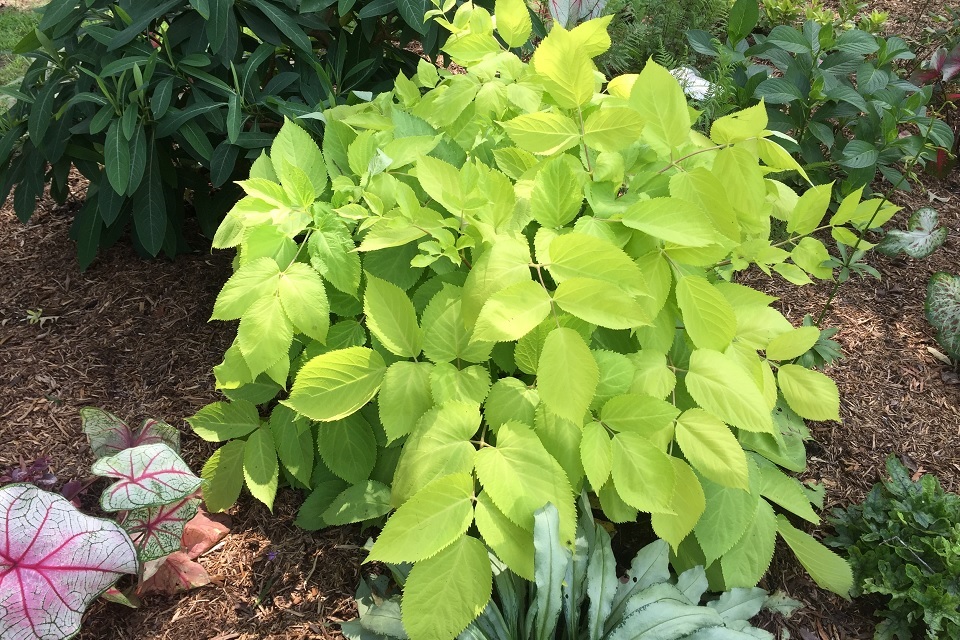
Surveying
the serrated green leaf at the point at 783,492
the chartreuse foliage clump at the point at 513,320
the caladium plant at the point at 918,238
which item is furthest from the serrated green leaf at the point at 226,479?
the caladium plant at the point at 918,238

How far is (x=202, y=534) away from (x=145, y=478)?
14.4 inches

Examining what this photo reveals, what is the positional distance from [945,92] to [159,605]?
158 inches

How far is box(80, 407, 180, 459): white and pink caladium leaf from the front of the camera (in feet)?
5.49

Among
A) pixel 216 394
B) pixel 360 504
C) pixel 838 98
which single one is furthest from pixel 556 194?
pixel 838 98

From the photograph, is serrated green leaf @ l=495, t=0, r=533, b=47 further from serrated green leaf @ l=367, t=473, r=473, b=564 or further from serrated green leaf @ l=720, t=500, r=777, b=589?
serrated green leaf @ l=720, t=500, r=777, b=589

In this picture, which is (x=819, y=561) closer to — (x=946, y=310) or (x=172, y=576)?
(x=946, y=310)

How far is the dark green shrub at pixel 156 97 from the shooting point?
2039mm

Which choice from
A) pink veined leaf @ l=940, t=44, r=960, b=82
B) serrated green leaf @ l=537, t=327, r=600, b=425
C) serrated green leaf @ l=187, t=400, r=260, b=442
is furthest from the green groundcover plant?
pink veined leaf @ l=940, t=44, r=960, b=82

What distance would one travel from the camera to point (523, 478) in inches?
47.5

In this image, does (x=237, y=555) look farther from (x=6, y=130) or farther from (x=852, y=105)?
(x=852, y=105)

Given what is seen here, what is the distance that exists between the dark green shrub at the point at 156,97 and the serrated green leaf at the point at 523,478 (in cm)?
124

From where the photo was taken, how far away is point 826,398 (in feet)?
5.31

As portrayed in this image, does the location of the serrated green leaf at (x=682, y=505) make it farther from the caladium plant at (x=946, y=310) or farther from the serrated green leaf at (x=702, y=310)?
the caladium plant at (x=946, y=310)

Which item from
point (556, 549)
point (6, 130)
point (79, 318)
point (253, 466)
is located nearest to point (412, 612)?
point (556, 549)
